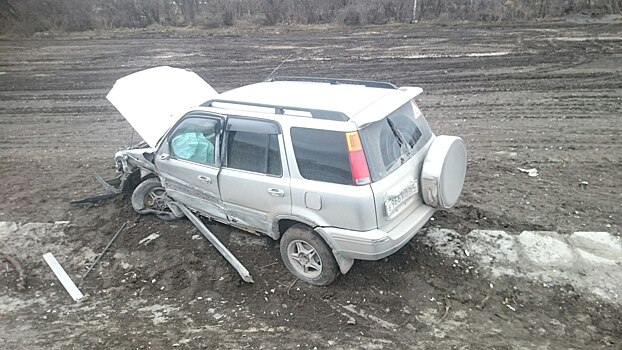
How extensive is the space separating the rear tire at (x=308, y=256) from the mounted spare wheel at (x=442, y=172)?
120 cm

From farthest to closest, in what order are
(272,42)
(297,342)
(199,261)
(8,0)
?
(8,0)
(272,42)
(199,261)
(297,342)

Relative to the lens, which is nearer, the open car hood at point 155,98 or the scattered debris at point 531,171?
the open car hood at point 155,98

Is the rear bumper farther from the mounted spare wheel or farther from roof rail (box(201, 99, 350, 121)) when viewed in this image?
roof rail (box(201, 99, 350, 121))

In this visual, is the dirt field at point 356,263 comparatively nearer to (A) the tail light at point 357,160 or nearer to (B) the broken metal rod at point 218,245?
(B) the broken metal rod at point 218,245

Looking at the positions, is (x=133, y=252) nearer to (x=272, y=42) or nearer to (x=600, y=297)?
(x=600, y=297)

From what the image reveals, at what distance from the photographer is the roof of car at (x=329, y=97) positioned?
4.79 metres

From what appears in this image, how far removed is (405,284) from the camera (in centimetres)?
520

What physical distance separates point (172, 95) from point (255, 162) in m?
2.49

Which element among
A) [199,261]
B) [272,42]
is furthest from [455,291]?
[272,42]

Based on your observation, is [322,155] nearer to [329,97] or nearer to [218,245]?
[329,97]

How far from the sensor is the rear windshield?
14.9 ft

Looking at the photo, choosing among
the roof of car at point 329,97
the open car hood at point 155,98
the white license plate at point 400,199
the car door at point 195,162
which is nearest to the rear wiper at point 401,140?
the roof of car at point 329,97

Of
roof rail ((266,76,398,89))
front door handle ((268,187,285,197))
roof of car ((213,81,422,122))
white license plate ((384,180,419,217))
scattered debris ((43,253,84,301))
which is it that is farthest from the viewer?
roof rail ((266,76,398,89))

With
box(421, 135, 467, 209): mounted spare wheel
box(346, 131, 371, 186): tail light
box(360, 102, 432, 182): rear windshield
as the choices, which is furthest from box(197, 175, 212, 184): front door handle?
box(421, 135, 467, 209): mounted spare wheel
